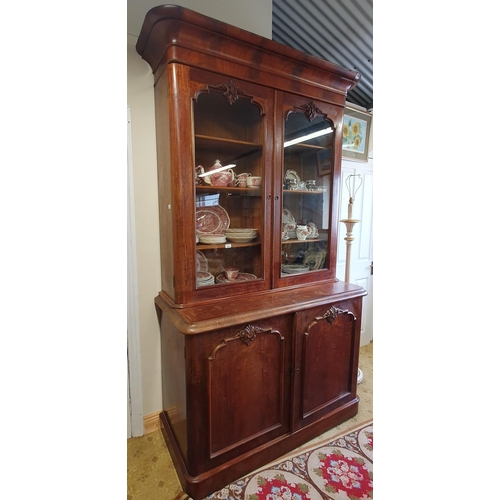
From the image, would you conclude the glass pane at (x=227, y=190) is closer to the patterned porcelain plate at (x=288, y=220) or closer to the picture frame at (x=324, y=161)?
the patterned porcelain plate at (x=288, y=220)

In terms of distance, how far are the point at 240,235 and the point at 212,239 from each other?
0.16 m

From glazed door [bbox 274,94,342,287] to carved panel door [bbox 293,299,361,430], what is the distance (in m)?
0.23

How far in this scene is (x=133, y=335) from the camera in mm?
1506

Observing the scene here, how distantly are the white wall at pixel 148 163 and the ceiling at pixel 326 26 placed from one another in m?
0.14

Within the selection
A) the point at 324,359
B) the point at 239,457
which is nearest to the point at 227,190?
the point at 324,359

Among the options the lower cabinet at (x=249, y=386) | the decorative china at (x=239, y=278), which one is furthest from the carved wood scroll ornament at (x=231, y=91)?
the lower cabinet at (x=249, y=386)

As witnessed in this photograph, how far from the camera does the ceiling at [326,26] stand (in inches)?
64.3

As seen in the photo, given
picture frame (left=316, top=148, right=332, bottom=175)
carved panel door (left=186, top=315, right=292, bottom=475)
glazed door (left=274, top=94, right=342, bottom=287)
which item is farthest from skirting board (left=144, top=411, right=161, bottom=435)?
picture frame (left=316, top=148, right=332, bottom=175)

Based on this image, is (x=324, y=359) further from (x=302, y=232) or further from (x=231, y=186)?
(x=231, y=186)

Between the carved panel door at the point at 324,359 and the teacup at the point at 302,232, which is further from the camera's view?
the teacup at the point at 302,232
